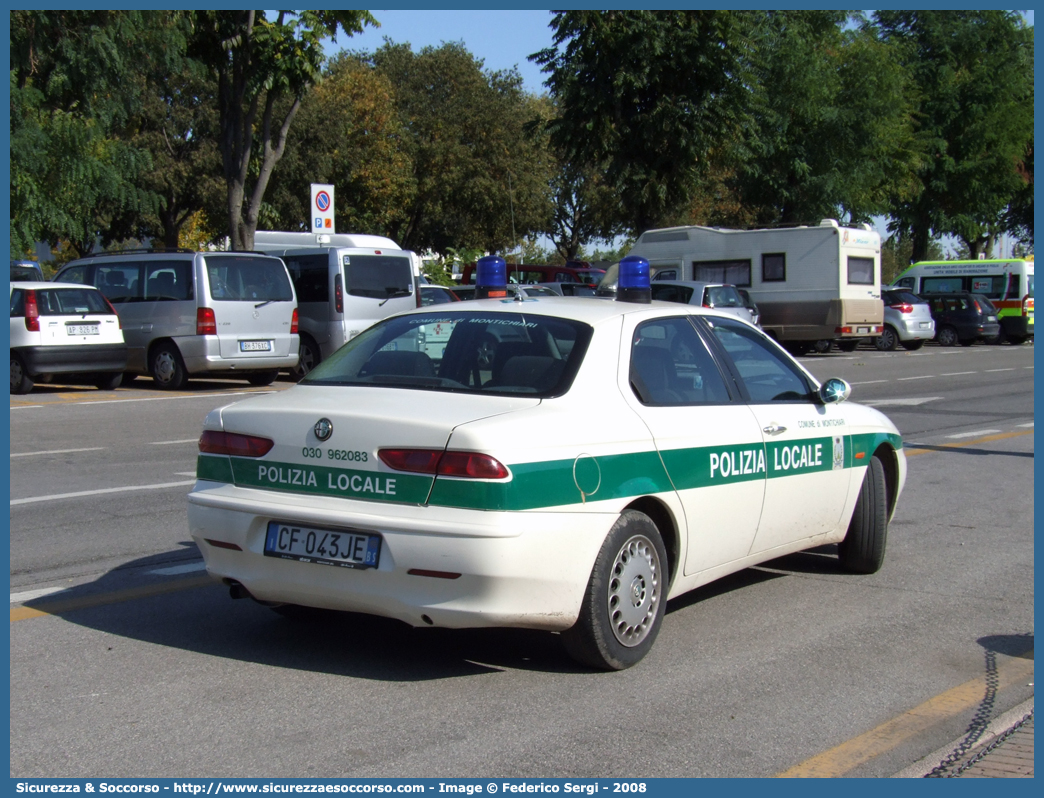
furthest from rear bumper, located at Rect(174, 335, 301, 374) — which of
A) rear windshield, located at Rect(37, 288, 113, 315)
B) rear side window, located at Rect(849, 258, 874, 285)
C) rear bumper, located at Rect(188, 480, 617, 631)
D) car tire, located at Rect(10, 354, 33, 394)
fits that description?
rear side window, located at Rect(849, 258, 874, 285)

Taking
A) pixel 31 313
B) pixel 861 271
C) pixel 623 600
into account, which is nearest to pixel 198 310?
pixel 31 313

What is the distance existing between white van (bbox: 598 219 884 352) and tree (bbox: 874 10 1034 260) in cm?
1673

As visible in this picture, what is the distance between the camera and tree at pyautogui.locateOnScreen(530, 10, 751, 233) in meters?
32.1

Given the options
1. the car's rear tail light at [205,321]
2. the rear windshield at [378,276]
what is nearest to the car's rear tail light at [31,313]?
the car's rear tail light at [205,321]

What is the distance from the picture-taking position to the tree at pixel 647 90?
32.1m

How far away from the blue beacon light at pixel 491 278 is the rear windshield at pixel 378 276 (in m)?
13.1

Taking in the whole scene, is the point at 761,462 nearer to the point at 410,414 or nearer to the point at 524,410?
the point at 524,410

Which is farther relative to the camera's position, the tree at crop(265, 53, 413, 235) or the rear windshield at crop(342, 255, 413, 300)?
the tree at crop(265, 53, 413, 235)

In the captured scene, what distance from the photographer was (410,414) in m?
4.51

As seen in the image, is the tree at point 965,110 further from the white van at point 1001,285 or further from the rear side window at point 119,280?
the rear side window at point 119,280

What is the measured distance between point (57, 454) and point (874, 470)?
25.5 ft

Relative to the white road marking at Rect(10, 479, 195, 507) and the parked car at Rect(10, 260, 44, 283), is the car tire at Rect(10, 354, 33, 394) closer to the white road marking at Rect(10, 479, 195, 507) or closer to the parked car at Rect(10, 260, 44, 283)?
the white road marking at Rect(10, 479, 195, 507)

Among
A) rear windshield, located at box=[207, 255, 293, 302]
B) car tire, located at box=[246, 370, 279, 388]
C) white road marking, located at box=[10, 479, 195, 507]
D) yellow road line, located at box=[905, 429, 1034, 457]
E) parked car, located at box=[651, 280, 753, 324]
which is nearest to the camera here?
white road marking, located at box=[10, 479, 195, 507]

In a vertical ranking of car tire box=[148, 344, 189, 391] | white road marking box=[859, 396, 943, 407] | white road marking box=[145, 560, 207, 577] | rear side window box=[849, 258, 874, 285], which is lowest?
white road marking box=[145, 560, 207, 577]
